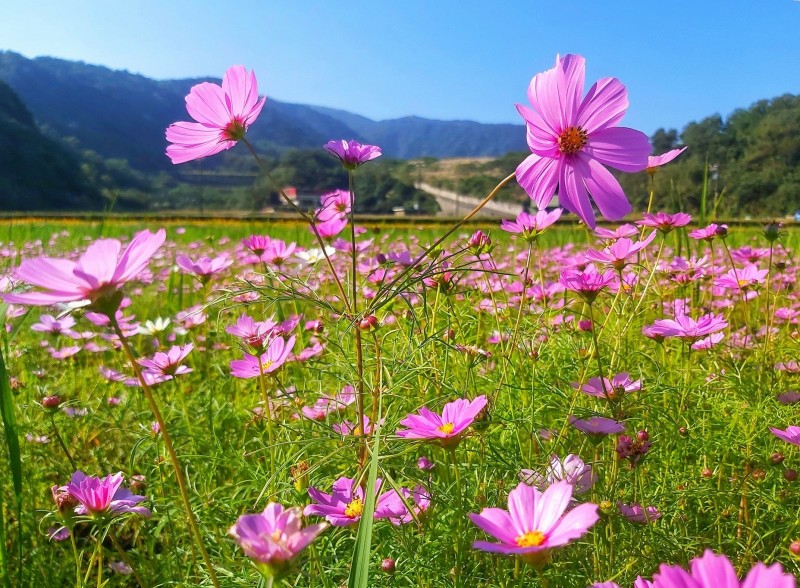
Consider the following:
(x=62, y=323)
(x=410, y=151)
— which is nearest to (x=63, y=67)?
(x=410, y=151)

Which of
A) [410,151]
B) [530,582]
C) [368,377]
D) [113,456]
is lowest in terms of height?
[113,456]

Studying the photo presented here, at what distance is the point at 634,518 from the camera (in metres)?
0.64

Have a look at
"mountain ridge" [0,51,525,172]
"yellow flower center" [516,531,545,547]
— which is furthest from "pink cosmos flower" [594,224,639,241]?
"mountain ridge" [0,51,525,172]

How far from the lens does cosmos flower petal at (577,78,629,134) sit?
57 cm

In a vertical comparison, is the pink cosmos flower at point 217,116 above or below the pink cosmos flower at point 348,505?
above

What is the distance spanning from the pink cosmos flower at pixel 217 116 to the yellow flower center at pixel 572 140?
28 centimetres

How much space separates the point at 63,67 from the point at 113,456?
147 m

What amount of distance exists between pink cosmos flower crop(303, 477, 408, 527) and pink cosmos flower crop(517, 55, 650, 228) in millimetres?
303

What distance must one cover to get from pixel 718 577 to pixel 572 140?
0.38 meters

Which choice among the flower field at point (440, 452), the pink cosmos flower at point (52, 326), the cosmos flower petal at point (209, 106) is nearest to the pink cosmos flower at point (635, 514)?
the flower field at point (440, 452)

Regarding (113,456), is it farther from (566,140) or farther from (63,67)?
(63,67)

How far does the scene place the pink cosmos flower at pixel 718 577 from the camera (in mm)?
318

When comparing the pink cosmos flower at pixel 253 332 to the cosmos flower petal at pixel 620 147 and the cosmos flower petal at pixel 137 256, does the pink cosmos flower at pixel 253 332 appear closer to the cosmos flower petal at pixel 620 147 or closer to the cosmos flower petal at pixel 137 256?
the cosmos flower petal at pixel 137 256

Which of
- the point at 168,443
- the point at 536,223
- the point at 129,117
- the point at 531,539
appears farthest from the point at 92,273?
the point at 129,117
